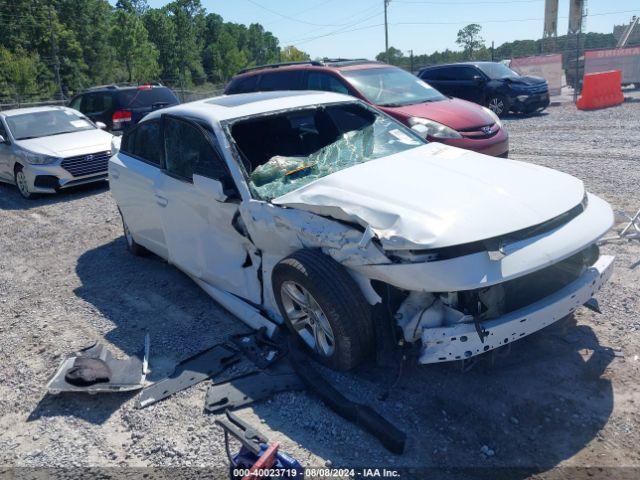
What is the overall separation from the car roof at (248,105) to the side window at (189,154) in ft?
0.42

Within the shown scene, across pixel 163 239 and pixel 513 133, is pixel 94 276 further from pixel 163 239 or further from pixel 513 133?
pixel 513 133

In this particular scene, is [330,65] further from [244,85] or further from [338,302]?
[338,302]

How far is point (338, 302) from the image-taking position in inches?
123

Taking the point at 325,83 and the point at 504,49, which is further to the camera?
the point at 504,49

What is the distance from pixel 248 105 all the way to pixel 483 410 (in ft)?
9.80

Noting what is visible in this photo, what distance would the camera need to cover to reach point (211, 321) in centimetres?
448

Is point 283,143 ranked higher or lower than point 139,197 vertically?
higher

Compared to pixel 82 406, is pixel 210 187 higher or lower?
higher

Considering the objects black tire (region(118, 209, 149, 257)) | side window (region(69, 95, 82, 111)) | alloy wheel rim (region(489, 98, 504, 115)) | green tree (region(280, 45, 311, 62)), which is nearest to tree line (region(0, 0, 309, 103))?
green tree (region(280, 45, 311, 62))

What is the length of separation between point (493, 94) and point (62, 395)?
14199 millimetres

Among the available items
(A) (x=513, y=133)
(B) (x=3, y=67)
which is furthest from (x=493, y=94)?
(B) (x=3, y=67)

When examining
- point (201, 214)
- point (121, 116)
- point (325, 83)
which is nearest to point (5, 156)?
point (121, 116)

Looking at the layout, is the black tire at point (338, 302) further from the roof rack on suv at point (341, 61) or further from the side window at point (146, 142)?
Result: the roof rack on suv at point (341, 61)

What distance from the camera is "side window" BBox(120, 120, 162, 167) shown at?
16.4ft
